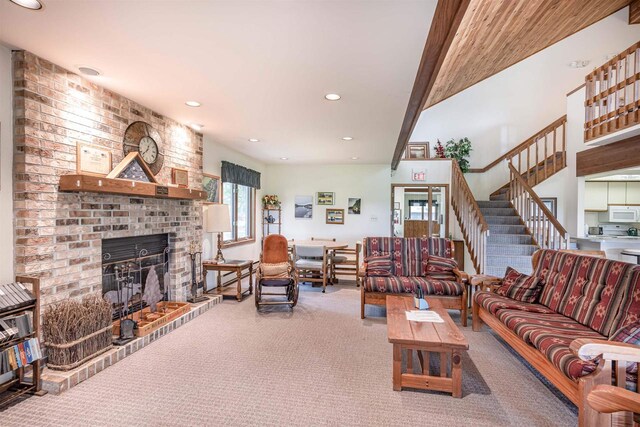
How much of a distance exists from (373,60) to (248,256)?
16.9 feet

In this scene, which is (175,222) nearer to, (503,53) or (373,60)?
(373,60)

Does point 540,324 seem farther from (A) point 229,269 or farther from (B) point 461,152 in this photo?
(B) point 461,152

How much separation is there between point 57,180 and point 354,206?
18.7ft

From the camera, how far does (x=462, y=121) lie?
8.49 metres

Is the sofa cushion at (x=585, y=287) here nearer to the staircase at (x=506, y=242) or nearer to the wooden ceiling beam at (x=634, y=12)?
the staircase at (x=506, y=242)

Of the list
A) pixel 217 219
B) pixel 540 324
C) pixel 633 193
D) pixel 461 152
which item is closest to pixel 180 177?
pixel 217 219

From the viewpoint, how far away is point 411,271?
4297 mm

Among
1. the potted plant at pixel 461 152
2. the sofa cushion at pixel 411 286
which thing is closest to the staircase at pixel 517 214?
the potted plant at pixel 461 152

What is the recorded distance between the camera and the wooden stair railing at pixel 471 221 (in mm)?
4980

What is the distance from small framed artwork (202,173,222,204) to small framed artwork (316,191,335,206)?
108 inches

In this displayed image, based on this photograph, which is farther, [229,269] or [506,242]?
[506,242]

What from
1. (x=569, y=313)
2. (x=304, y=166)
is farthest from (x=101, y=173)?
(x=304, y=166)

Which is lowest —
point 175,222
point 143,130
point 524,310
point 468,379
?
point 468,379

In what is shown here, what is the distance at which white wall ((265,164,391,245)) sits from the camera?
24.4 feet
